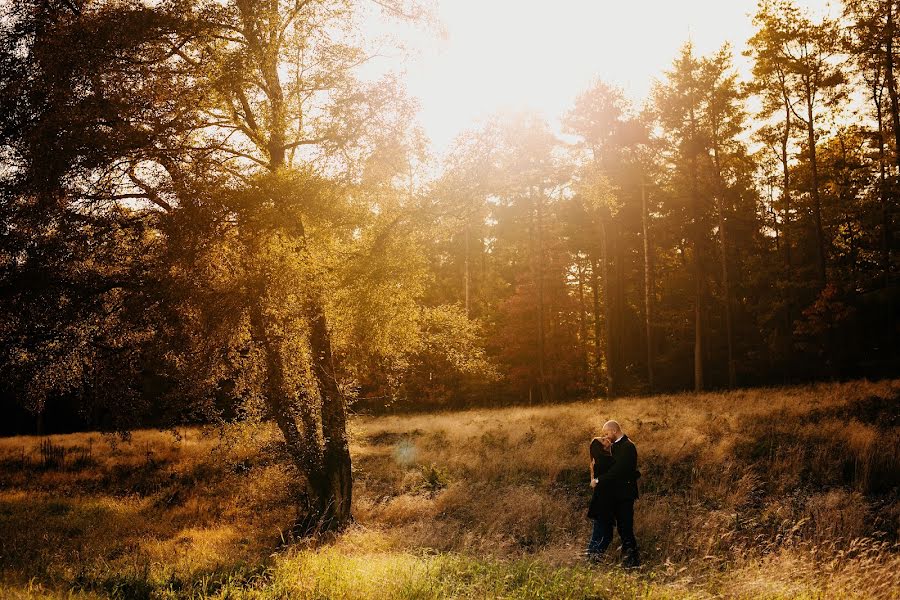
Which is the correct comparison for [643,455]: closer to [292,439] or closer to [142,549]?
[292,439]

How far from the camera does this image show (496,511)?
11.8m

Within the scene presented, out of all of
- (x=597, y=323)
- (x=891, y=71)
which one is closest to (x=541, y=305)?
(x=597, y=323)

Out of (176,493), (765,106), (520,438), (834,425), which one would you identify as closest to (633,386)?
(765,106)

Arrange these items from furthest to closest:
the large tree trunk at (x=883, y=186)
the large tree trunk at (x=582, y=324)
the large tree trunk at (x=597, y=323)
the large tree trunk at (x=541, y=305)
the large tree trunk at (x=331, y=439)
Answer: the large tree trunk at (x=597, y=323)
the large tree trunk at (x=582, y=324)
the large tree trunk at (x=541, y=305)
the large tree trunk at (x=883, y=186)
the large tree trunk at (x=331, y=439)

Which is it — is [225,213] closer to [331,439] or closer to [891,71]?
[331,439]

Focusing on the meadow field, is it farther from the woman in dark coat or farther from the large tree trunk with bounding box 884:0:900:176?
the large tree trunk with bounding box 884:0:900:176

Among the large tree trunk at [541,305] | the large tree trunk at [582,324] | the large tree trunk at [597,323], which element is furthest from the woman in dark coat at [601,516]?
the large tree trunk at [597,323]

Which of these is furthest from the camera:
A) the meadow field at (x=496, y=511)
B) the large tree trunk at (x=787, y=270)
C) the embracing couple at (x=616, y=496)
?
the large tree trunk at (x=787, y=270)

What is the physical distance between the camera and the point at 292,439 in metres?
11.4

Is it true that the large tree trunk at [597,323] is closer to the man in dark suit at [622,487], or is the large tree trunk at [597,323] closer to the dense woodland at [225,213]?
the dense woodland at [225,213]

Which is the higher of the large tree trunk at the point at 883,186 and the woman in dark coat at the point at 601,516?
the large tree trunk at the point at 883,186

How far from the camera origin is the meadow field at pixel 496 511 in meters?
5.92

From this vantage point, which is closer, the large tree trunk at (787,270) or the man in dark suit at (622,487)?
the man in dark suit at (622,487)

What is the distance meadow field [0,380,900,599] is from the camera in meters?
5.92
